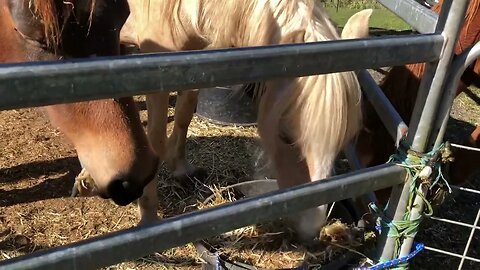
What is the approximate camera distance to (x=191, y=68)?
1.01 metres

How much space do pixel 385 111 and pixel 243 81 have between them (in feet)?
2.70

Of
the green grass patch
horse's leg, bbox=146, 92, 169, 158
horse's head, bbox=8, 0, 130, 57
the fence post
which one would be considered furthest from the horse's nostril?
the green grass patch

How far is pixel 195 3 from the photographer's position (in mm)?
2252

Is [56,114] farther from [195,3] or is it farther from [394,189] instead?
[394,189]

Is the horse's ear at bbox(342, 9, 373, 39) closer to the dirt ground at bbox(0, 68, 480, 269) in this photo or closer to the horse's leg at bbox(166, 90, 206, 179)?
the dirt ground at bbox(0, 68, 480, 269)

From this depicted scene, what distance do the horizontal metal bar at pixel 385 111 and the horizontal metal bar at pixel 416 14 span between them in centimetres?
27

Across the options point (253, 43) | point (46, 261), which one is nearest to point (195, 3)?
point (253, 43)

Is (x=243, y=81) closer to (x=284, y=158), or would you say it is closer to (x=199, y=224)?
(x=199, y=224)

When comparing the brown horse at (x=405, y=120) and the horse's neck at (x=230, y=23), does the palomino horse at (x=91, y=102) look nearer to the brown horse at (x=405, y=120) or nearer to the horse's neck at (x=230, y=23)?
the horse's neck at (x=230, y=23)

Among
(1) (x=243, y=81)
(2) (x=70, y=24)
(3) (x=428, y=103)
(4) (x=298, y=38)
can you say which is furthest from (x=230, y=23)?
(1) (x=243, y=81)

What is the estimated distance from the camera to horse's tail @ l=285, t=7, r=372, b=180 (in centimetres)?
186

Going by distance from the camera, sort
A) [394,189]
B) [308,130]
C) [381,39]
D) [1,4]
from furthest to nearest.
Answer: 1. [308,130]
2. [1,4]
3. [394,189]
4. [381,39]

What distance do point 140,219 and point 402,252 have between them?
1598mm

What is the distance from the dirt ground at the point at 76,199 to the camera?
105 inches
